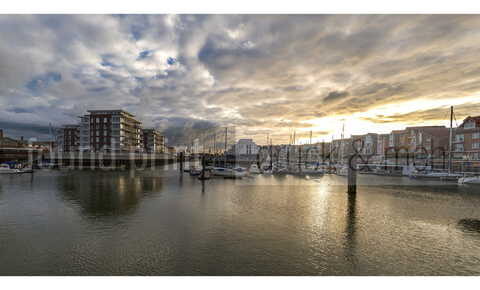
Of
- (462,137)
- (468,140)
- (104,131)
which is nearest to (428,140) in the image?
(462,137)

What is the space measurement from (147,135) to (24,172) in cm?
8028

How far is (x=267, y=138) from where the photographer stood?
99.3 meters

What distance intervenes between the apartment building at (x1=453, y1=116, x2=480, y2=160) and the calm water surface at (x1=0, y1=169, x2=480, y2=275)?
45988 millimetres

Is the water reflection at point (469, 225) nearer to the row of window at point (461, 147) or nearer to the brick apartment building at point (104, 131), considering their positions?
the row of window at point (461, 147)

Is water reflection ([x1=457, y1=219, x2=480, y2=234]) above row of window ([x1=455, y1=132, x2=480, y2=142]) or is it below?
below

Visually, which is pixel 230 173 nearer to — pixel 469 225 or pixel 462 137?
pixel 469 225

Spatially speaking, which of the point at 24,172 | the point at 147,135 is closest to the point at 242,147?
the point at 147,135

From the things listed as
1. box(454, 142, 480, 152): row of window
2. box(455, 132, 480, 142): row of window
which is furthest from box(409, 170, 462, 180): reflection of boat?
box(455, 132, 480, 142): row of window

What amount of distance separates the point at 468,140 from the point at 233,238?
231ft

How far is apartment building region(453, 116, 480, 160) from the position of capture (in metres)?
50.8

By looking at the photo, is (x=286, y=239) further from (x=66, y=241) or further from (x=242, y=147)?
(x=242, y=147)

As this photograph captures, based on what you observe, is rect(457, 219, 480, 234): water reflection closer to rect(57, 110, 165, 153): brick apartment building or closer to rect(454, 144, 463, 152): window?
rect(454, 144, 463, 152): window

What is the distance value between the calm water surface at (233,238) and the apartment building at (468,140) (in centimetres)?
4599

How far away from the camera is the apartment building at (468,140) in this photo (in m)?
50.8
